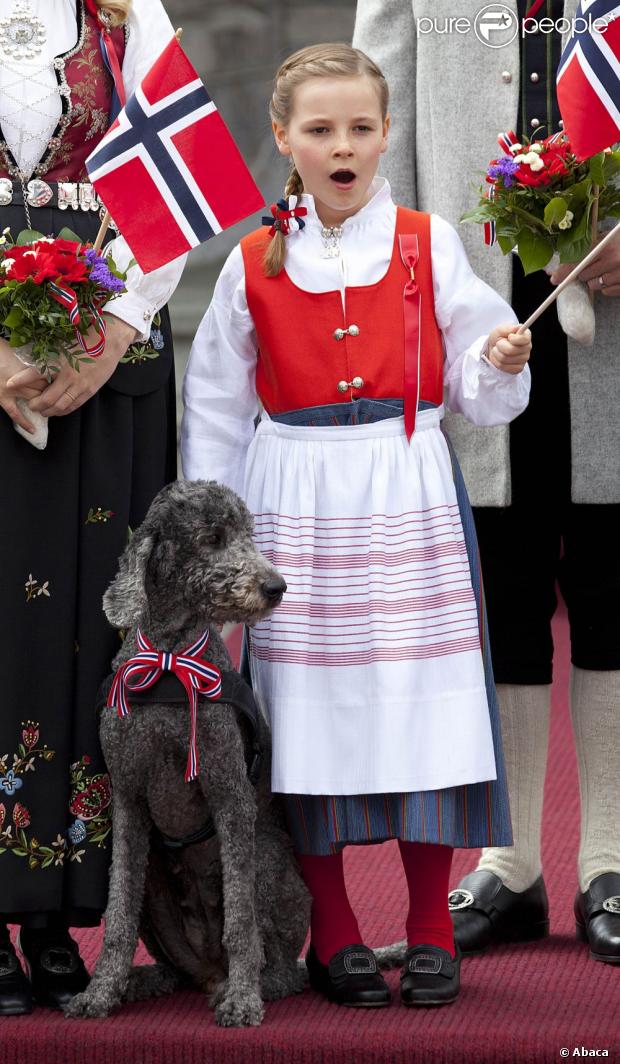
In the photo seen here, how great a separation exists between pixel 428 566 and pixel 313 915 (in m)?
0.62

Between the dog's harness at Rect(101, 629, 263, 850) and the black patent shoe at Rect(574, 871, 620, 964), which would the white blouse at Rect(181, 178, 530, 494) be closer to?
the dog's harness at Rect(101, 629, 263, 850)

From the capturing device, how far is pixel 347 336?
2422 millimetres

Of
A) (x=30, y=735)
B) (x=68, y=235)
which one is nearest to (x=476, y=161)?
(x=68, y=235)

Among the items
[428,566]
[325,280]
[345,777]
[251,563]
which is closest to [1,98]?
[325,280]

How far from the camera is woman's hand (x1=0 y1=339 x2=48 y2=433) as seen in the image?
7.39ft

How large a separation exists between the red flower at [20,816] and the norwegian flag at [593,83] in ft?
4.39

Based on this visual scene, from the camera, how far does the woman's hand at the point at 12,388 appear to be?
2.25 m

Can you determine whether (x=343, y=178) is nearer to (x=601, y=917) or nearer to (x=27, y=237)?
(x=27, y=237)

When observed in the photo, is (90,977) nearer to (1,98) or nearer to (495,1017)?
(495,1017)

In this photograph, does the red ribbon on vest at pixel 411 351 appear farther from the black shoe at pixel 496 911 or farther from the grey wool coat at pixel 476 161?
the black shoe at pixel 496 911

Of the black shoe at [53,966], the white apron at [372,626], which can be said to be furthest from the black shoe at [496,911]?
the black shoe at [53,966]

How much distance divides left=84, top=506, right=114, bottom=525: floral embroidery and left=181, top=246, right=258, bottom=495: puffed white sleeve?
0.58ft

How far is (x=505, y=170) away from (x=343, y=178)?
26 cm

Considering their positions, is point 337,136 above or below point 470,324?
above
